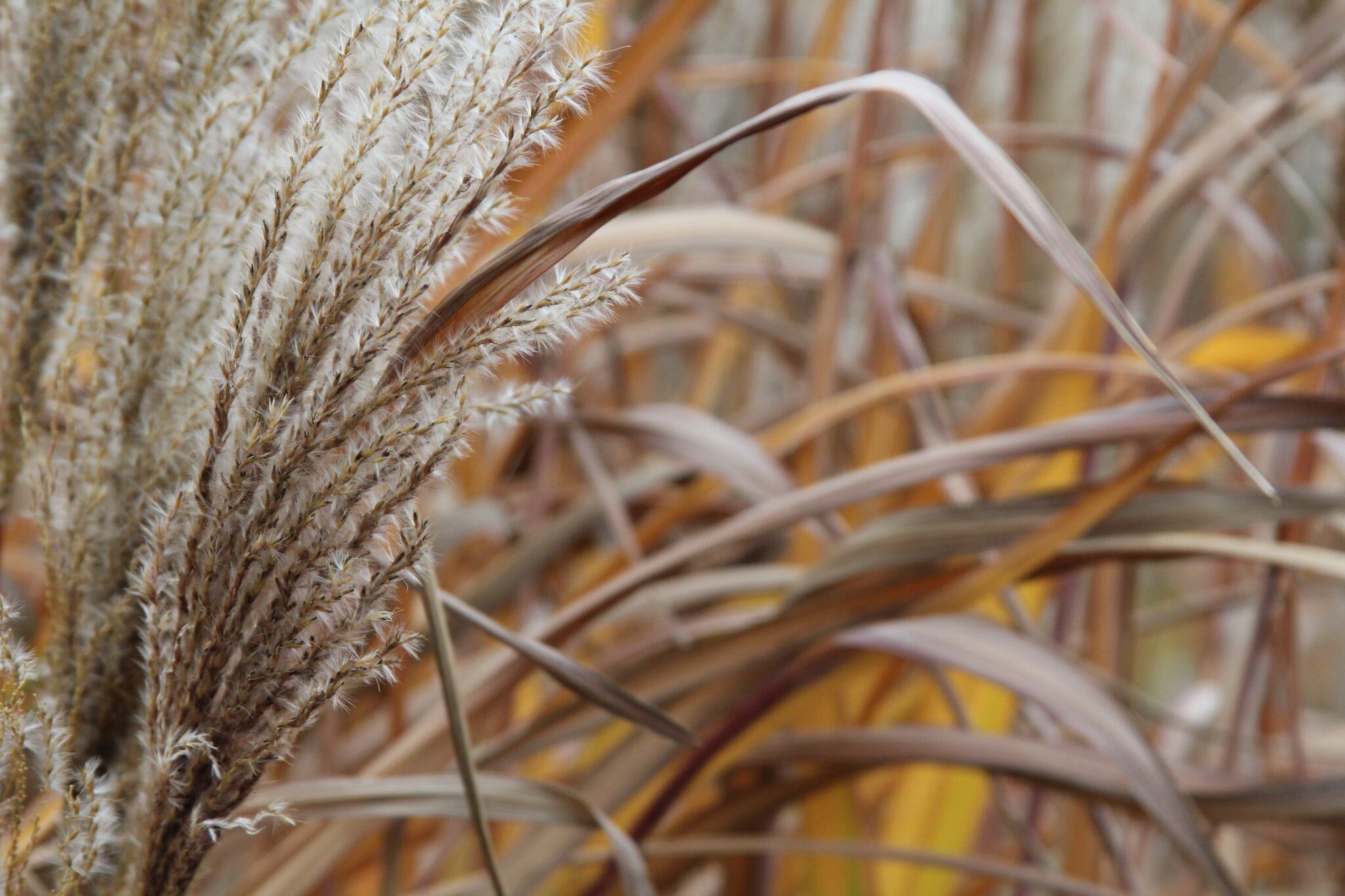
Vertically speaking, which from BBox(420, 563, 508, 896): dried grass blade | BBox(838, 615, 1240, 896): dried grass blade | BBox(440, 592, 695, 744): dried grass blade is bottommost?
BBox(420, 563, 508, 896): dried grass blade

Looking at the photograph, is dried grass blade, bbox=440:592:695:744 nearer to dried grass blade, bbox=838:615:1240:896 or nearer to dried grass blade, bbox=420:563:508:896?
dried grass blade, bbox=420:563:508:896

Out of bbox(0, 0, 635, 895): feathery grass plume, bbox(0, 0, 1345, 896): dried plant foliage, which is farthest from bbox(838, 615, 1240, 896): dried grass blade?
bbox(0, 0, 635, 895): feathery grass plume

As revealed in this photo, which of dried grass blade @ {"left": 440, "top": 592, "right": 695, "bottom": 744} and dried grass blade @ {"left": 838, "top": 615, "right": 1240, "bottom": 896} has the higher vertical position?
dried grass blade @ {"left": 838, "top": 615, "right": 1240, "bottom": 896}

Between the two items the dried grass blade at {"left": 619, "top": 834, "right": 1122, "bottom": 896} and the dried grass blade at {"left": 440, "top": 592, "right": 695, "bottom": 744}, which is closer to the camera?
the dried grass blade at {"left": 440, "top": 592, "right": 695, "bottom": 744}

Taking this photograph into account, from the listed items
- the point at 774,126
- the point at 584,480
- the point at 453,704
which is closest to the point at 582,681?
the point at 453,704

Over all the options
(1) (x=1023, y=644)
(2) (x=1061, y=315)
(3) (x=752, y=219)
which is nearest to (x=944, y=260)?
(2) (x=1061, y=315)

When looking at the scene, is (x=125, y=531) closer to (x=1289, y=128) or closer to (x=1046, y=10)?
(x=1289, y=128)

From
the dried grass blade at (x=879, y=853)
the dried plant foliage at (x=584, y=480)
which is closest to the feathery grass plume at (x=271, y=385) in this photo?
the dried plant foliage at (x=584, y=480)
